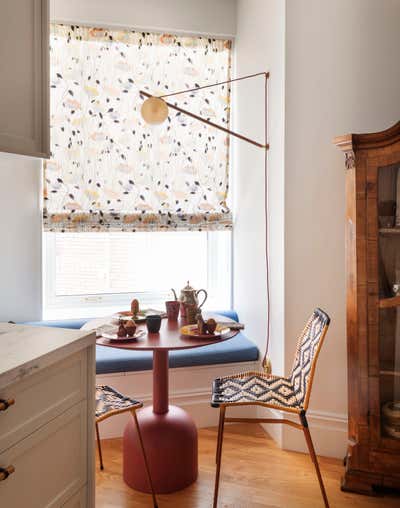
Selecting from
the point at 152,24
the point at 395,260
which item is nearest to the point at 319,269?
A: the point at 395,260

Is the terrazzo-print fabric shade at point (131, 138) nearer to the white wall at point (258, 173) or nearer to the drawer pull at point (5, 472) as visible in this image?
→ the white wall at point (258, 173)

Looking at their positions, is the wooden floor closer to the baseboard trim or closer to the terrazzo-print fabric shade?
the baseboard trim

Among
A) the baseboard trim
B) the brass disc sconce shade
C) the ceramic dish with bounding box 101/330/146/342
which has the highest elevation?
the brass disc sconce shade

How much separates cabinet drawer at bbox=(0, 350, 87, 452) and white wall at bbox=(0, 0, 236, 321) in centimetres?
167

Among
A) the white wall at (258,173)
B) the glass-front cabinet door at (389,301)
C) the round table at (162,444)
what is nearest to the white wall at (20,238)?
the round table at (162,444)

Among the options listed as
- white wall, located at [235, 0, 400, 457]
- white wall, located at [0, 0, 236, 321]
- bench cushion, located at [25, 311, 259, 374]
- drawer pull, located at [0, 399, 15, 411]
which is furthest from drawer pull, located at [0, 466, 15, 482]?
white wall, located at [0, 0, 236, 321]

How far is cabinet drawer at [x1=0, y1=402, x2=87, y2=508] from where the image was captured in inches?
42.1

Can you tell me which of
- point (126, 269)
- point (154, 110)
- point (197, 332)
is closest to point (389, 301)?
point (197, 332)

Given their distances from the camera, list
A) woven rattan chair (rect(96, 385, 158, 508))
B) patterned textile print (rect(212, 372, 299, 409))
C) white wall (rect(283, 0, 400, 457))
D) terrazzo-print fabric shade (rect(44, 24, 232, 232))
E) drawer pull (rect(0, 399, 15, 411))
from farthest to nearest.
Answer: terrazzo-print fabric shade (rect(44, 24, 232, 232))
white wall (rect(283, 0, 400, 457))
patterned textile print (rect(212, 372, 299, 409))
woven rattan chair (rect(96, 385, 158, 508))
drawer pull (rect(0, 399, 15, 411))

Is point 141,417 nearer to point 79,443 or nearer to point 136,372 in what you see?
point 136,372

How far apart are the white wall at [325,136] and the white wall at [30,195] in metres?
0.98

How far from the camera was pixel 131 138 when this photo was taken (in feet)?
10.0

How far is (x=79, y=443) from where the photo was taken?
137 cm

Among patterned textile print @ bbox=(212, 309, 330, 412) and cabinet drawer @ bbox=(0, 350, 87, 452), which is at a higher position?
cabinet drawer @ bbox=(0, 350, 87, 452)
